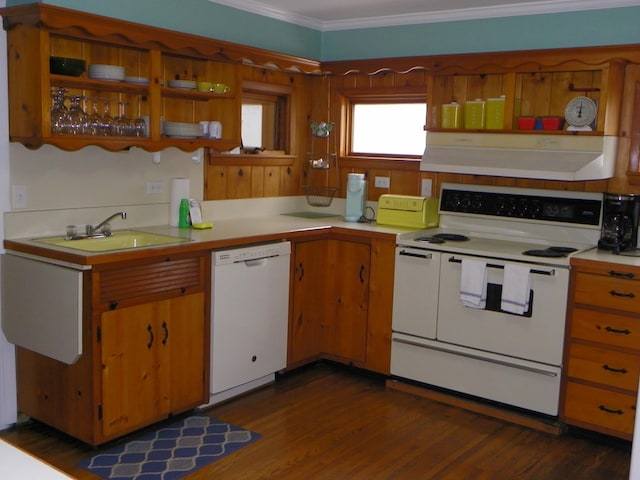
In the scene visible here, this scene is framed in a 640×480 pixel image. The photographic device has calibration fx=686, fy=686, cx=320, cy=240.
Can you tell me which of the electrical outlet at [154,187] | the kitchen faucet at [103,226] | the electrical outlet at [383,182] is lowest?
the kitchen faucet at [103,226]

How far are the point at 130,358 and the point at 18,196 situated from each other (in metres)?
0.99

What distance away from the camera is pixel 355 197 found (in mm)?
4664

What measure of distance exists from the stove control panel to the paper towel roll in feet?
5.44

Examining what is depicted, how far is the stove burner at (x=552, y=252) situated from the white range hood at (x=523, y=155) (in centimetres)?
40

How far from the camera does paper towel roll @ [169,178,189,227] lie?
407cm

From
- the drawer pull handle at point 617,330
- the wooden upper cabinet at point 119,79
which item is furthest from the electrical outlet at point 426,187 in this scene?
the drawer pull handle at point 617,330

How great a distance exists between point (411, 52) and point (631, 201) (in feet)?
5.74

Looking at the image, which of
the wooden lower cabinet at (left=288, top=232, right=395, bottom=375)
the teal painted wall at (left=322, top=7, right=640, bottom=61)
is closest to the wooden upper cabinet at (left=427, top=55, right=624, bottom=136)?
the teal painted wall at (left=322, top=7, right=640, bottom=61)

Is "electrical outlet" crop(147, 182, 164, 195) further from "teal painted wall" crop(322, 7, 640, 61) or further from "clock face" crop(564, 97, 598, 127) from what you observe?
"clock face" crop(564, 97, 598, 127)

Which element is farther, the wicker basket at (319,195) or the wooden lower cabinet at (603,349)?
the wicker basket at (319,195)

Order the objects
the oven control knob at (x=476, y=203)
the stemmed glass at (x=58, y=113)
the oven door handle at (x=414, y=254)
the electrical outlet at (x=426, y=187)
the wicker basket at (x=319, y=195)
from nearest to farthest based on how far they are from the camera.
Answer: the stemmed glass at (x=58, y=113) < the oven door handle at (x=414, y=254) < the oven control knob at (x=476, y=203) < the electrical outlet at (x=426, y=187) < the wicker basket at (x=319, y=195)

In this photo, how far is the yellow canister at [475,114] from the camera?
4180 millimetres

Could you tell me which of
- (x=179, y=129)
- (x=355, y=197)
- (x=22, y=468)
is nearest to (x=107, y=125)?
(x=179, y=129)

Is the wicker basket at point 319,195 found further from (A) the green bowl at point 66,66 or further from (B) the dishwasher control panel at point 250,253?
(A) the green bowl at point 66,66
